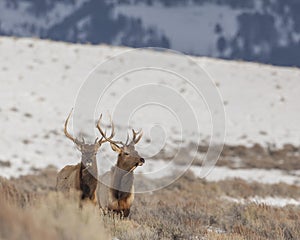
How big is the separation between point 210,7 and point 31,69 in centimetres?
13737

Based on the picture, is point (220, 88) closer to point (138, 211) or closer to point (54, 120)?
point (54, 120)

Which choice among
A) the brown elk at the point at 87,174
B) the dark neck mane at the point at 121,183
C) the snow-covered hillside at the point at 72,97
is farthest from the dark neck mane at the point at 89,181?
the snow-covered hillside at the point at 72,97

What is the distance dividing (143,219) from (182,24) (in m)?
148

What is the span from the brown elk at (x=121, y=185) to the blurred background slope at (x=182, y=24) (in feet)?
410

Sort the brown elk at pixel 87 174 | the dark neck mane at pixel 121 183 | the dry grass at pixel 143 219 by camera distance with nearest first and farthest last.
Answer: the dry grass at pixel 143 219 → the brown elk at pixel 87 174 → the dark neck mane at pixel 121 183

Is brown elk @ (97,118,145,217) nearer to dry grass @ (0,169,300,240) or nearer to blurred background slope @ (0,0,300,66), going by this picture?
dry grass @ (0,169,300,240)

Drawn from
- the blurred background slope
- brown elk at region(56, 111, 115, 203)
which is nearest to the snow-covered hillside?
brown elk at region(56, 111, 115, 203)

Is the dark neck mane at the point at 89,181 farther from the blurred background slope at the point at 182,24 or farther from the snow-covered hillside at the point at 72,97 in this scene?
the blurred background slope at the point at 182,24

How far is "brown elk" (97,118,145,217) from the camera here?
8445 millimetres

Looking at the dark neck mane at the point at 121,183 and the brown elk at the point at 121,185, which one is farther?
the dark neck mane at the point at 121,183

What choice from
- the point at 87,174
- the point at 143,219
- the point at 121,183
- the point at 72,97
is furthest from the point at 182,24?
the point at 87,174

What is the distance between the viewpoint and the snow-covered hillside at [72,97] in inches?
849

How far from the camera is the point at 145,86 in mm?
29391

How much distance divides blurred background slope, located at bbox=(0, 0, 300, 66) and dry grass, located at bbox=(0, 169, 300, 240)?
123 metres
